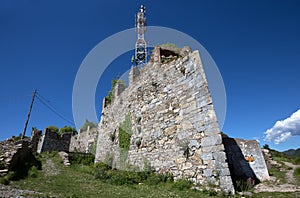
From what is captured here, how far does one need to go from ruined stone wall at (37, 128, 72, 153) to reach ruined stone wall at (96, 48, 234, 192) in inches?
688

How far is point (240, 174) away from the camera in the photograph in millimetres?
7941

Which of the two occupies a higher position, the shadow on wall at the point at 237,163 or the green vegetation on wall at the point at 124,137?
the green vegetation on wall at the point at 124,137

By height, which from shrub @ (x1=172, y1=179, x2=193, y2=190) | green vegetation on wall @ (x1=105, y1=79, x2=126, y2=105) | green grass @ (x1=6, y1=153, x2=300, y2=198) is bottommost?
green grass @ (x1=6, y1=153, x2=300, y2=198)

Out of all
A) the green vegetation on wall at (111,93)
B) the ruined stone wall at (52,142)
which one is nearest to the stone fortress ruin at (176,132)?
the green vegetation on wall at (111,93)

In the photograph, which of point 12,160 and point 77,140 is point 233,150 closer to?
point 12,160

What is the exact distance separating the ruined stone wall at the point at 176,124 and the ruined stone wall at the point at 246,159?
10.2 ft

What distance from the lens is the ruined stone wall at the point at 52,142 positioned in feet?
77.5

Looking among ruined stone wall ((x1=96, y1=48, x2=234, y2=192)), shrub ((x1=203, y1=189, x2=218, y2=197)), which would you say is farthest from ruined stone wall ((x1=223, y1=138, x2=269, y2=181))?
shrub ((x1=203, y1=189, x2=218, y2=197))

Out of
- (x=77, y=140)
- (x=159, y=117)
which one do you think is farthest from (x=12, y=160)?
(x=77, y=140)

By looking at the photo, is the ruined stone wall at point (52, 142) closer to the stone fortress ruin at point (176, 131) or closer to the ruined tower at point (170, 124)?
the ruined tower at point (170, 124)

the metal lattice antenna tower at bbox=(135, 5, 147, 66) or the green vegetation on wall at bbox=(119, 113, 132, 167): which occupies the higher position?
the metal lattice antenna tower at bbox=(135, 5, 147, 66)

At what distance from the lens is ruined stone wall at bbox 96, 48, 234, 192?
5.77m

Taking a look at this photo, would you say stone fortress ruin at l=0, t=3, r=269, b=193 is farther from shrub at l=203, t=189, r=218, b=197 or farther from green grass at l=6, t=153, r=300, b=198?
green grass at l=6, t=153, r=300, b=198

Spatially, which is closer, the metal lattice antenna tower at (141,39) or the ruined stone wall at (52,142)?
the metal lattice antenna tower at (141,39)
